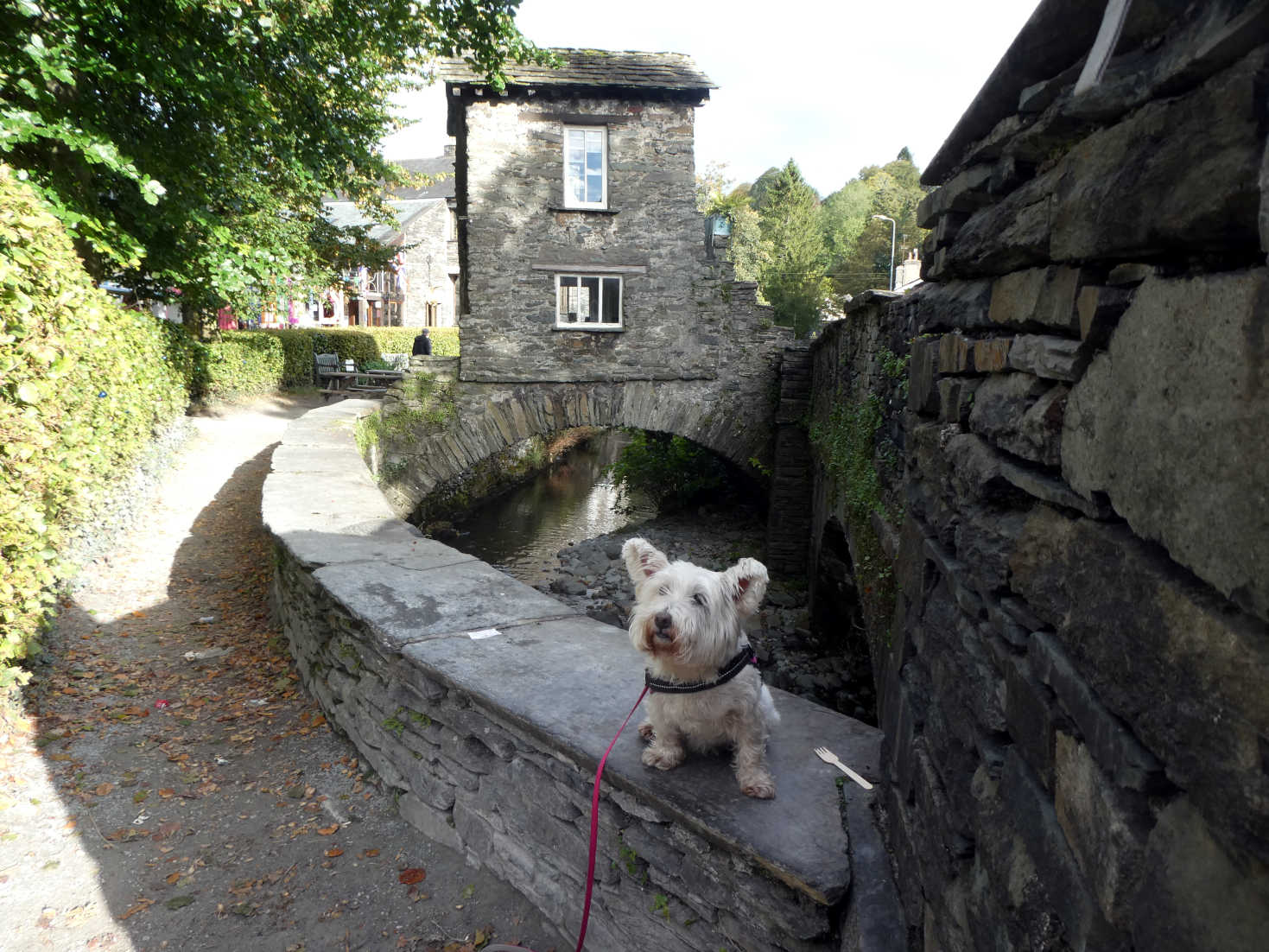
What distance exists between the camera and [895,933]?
1995 mm

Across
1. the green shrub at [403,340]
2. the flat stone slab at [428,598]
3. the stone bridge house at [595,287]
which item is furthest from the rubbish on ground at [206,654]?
the green shrub at [403,340]

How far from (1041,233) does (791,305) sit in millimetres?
39160

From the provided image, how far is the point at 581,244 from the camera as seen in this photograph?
43.6 feet

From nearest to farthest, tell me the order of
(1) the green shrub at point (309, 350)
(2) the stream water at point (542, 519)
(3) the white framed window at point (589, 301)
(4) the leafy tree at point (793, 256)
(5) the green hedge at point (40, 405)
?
1. (5) the green hedge at point (40, 405)
2. (3) the white framed window at point (589, 301)
3. (2) the stream water at point (542, 519)
4. (1) the green shrub at point (309, 350)
5. (4) the leafy tree at point (793, 256)

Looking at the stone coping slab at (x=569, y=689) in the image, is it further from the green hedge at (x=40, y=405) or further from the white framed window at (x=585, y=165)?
the white framed window at (x=585, y=165)

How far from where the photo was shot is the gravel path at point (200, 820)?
11.1 ft

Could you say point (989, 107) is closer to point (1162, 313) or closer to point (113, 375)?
point (1162, 313)

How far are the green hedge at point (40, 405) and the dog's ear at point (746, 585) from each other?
13.9 ft

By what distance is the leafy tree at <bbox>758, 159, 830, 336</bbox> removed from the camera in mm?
39000

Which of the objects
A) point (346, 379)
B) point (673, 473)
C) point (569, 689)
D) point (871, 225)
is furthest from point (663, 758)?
point (871, 225)

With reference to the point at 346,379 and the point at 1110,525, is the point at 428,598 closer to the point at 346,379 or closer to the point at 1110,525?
the point at 1110,525

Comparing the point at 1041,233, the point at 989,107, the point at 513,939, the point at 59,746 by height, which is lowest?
the point at 513,939

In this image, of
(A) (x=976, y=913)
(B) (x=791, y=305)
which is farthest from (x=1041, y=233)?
(B) (x=791, y=305)

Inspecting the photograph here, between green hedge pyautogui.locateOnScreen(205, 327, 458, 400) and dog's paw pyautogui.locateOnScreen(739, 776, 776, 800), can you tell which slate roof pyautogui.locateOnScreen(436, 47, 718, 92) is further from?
dog's paw pyautogui.locateOnScreen(739, 776, 776, 800)
